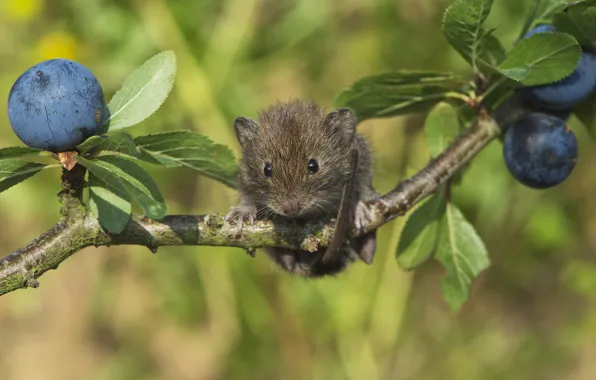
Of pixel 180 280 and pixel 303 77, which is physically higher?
pixel 303 77

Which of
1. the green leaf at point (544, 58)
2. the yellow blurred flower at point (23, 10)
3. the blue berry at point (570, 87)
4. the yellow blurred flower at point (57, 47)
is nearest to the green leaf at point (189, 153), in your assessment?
the green leaf at point (544, 58)

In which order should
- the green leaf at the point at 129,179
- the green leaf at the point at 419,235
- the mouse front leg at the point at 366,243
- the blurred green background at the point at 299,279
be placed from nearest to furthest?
the green leaf at the point at 129,179 < the green leaf at the point at 419,235 < the mouse front leg at the point at 366,243 < the blurred green background at the point at 299,279

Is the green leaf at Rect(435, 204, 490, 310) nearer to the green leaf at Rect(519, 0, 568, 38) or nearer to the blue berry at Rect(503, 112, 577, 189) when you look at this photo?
the blue berry at Rect(503, 112, 577, 189)

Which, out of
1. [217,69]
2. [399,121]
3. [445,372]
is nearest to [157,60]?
[217,69]

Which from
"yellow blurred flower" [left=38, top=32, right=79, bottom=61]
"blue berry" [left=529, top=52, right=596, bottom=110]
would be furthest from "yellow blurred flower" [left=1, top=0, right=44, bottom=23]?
"blue berry" [left=529, top=52, right=596, bottom=110]

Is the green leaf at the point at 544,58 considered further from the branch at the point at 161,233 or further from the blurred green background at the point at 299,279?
the blurred green background at the point at 299,279

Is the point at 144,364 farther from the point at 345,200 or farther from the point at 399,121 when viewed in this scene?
the point at 345,200
